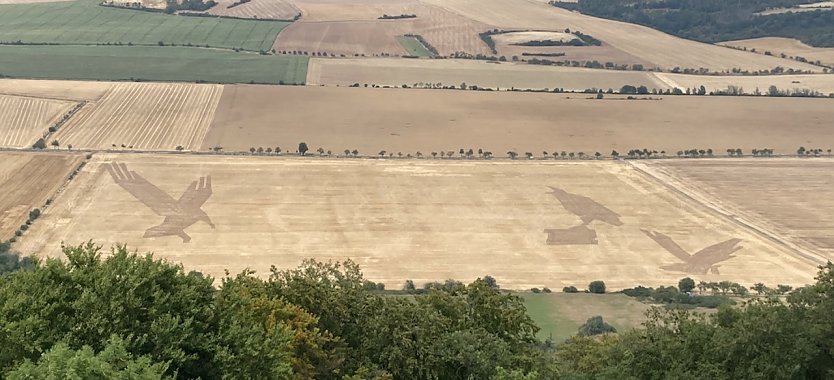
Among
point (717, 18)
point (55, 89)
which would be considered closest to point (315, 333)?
point (55, 89)

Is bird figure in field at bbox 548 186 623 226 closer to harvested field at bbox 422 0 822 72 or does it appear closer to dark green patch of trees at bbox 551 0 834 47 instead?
harvested field at bbox 422 0 822 72

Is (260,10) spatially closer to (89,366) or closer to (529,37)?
(529,37)

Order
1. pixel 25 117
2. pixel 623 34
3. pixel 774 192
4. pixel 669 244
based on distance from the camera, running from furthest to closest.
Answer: pixel 623 34 < pixel 25 117 < pixel 774 192 < pixel 669 244

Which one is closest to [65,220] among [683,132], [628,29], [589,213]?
[589,213]

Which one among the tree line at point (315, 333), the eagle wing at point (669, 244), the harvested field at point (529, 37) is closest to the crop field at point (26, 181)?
the tree line at point (315, 333)

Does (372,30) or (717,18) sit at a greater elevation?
(717,18)

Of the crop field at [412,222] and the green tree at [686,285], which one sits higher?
the green tree at [686,285]

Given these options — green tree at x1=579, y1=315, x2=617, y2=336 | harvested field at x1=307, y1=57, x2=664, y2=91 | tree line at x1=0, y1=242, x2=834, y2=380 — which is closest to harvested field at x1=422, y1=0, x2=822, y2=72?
harvested field at x1=307, y1=57, x2=664, y2=91

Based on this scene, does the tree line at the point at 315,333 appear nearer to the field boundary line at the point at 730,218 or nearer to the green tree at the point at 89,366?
the green tree at the point at 89,366
